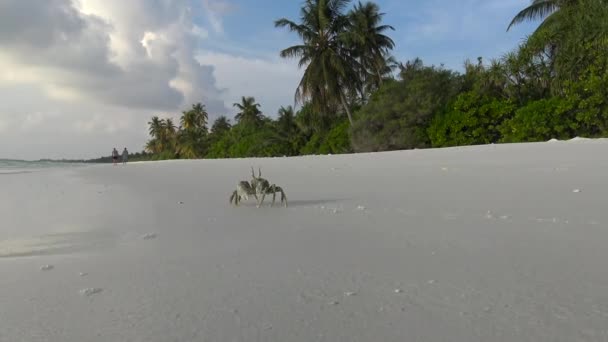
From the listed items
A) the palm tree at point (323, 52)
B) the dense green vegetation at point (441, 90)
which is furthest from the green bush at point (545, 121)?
the palm tree at point (323, 52)

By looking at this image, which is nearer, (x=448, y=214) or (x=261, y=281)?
(x=261, y=281)

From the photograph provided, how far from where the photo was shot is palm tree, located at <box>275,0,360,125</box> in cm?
2662

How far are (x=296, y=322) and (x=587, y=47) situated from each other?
18.0 m

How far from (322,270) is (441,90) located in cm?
2108

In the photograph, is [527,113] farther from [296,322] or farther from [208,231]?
[296,322]

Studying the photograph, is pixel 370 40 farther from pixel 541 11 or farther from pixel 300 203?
pixel 300 203

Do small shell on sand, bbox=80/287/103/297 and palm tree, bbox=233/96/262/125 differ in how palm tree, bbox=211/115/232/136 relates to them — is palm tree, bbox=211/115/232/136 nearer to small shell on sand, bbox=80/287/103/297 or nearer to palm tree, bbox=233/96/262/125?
palm tree, bbox=233/96/262/125

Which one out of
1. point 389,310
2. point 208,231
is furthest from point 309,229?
point 389,310

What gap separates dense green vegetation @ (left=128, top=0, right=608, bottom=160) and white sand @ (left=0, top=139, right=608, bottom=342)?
1290 centimetres

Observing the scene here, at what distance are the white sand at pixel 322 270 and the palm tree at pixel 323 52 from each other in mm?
23214

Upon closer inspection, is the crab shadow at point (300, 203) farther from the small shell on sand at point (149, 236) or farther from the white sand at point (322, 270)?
the small shell on sand at point (149, 236)

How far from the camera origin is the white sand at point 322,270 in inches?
53.9

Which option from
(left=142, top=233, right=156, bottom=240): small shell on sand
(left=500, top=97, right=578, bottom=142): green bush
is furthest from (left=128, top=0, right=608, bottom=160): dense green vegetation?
(left=142, top=233, right=156, bottom=240): small shell on sand

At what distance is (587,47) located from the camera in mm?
14688
